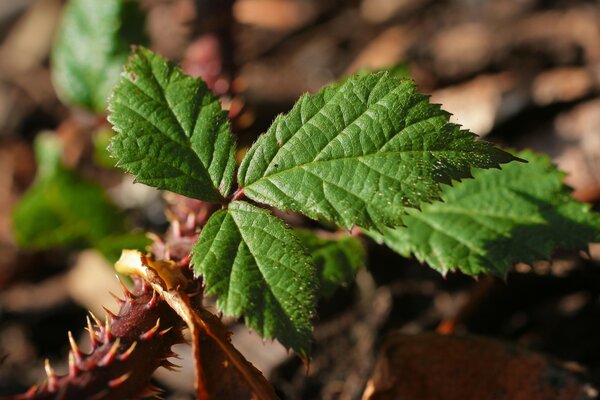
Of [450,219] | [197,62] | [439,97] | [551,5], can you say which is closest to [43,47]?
[197,62]

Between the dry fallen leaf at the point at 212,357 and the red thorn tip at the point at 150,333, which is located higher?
the red thorn tip at the point at 150,333

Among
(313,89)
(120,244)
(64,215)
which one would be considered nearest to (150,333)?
(120,244)

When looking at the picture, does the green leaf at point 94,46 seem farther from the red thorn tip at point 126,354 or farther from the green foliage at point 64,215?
the red thorn tip at point 126,354

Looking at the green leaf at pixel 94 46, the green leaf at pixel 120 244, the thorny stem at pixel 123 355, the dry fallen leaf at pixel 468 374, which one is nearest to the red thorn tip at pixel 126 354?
the thorny stem at pixel 123 355

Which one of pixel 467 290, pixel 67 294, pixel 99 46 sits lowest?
pixel 467 290

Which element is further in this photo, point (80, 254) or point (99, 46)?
point (80, 254)

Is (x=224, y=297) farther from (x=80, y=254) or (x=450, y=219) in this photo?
(x=80, y=254)

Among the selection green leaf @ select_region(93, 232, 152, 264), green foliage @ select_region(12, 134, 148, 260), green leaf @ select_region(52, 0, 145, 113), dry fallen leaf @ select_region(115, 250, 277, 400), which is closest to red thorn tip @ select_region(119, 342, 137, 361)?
dry fallen leaf @ select_region(115, 250, 277, 400)
